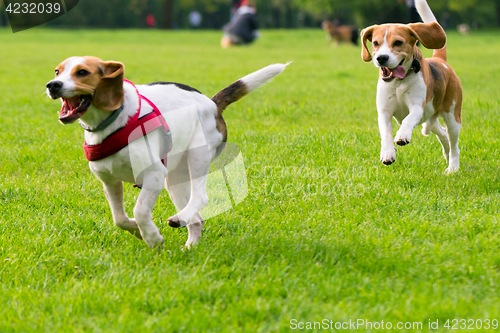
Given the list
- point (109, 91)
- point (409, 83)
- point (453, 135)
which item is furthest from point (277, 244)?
point (453, 135)

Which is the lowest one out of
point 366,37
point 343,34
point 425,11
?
point 343,34

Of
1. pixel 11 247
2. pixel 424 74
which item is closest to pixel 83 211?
pixel 11 247

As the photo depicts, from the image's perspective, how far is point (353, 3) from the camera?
5575cm

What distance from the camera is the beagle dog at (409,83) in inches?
191

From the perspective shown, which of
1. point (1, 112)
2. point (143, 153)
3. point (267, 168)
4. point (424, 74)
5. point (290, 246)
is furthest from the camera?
point (1, 112)

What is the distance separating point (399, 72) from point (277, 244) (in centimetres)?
201

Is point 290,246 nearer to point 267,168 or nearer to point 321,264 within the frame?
point 321,264

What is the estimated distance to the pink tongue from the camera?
4.89m

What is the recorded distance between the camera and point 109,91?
11.0ft

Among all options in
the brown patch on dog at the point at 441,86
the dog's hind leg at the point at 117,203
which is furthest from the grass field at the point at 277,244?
the brown patch on dog at the point at 441,86

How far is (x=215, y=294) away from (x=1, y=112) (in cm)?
750

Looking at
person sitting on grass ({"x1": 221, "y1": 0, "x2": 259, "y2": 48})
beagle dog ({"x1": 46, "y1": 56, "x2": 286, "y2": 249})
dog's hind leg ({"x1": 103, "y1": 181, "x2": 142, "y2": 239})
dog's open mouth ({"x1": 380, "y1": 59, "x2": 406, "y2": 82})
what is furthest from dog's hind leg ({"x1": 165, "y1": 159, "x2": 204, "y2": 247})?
person sitting on grass ({"x1": 221, "y1": 0, "x2": 259, "y2": 48})

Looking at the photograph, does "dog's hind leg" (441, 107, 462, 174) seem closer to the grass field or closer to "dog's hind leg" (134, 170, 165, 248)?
the grass field

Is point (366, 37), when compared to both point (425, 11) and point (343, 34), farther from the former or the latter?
point (343, 34)
